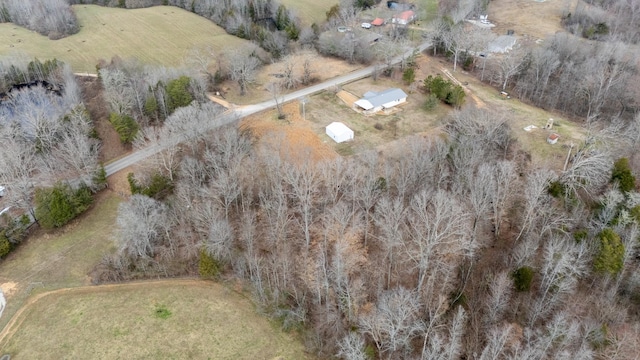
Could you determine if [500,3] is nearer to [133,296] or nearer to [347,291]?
[347,291]

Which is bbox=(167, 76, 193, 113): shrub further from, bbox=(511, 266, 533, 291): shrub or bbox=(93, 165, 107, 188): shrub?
bbox=(511, 266, 533, 291): shrub

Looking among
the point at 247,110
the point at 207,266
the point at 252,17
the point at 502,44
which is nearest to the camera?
the point at 207,266

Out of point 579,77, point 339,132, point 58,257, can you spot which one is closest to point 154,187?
point 58,257

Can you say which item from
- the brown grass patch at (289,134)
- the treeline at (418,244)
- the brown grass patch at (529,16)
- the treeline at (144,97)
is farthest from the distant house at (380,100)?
the brown grass patch at (529,16)

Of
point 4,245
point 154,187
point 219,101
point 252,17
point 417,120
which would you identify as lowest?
point 4,245

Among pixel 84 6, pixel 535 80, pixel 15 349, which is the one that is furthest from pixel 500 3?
pixel 15 349

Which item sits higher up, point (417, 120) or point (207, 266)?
point (417, 120)

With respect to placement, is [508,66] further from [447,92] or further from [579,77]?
[447,92]

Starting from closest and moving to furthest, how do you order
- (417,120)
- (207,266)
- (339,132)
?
(207,266)
(339,132)
(417,120)
